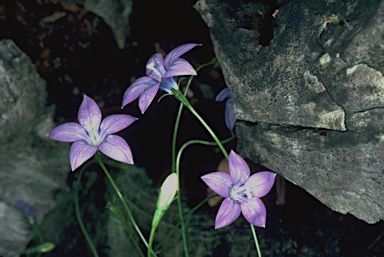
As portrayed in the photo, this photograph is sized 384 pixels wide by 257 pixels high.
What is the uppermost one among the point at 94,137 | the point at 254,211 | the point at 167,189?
the point at 94,137

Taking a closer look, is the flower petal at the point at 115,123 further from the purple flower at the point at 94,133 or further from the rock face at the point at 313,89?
the rock face at the point at 313,89

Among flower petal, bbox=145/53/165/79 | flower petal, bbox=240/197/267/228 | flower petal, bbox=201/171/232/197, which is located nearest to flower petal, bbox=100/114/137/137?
flower petal, bbox=145/53/165/79

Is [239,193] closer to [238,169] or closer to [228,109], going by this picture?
[238,169]

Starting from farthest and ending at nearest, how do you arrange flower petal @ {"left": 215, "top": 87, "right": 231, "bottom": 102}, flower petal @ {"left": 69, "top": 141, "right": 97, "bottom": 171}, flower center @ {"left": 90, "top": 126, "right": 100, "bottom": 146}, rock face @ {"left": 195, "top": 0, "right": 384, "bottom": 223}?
flower petal @ {"left": 215, "top": 87, "right": 231, "bottom": 102}, flower center @ {"left": 90, "top": 126, "right": 100, "bottom": 146}, flower petal @ {"left": 69, "top": 141, "right": 97, "bottom": 171}, rock face @ {"left": 195, "top": 0, "right": 384, "bottom": 223}

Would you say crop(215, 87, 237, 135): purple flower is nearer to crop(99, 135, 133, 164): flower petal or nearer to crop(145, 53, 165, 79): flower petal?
crop(145, 53, 165, 79): flower petal

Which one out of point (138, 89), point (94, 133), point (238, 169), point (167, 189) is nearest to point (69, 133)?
point (94, 133)

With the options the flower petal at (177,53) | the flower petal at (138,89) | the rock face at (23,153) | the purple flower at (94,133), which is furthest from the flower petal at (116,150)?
the rock face at (23,153)
